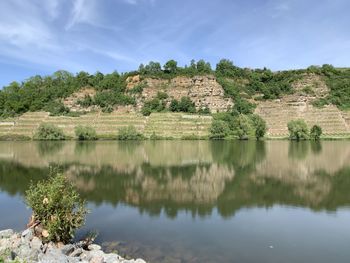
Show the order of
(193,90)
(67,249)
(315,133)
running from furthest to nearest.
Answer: (193,90) < (315,133) < (67,249)

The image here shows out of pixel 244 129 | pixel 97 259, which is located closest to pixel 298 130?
pixel 244 129

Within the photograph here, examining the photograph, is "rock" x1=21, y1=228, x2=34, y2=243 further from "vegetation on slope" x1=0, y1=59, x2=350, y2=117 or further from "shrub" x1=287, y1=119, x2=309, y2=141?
"vegetation on slope" x1=0, y1=59, x2=350, y2=117

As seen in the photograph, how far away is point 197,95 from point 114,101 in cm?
3002

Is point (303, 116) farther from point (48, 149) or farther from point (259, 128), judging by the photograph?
point (48, 149)

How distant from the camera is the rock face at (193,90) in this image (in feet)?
443

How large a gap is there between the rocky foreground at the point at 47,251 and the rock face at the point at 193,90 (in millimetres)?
119178

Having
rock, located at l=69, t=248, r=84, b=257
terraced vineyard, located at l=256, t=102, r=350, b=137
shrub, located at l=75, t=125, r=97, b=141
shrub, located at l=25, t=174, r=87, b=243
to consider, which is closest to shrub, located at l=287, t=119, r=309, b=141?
terraced vineyard, located at l=256, t=102, r=350, b=137

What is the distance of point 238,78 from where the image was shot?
15025 centimetres

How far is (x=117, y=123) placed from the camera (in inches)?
4688

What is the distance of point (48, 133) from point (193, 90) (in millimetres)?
56395

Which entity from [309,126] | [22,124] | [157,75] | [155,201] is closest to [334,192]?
[155,201]

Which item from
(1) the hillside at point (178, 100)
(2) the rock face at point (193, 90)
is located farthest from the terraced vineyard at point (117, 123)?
(2) the rock face at point (193, 90)

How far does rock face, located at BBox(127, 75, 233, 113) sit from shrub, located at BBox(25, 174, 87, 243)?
11760 centimetres

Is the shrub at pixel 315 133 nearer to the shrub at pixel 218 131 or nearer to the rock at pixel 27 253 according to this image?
the shrub at pixel 218 131
